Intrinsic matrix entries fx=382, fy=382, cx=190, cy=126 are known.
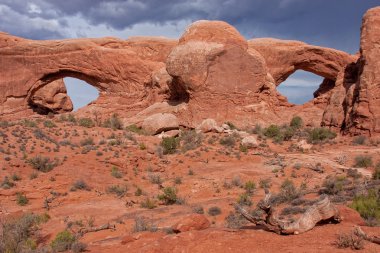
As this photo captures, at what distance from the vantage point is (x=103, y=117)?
26734 millimetres

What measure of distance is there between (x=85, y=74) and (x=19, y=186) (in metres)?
18.5

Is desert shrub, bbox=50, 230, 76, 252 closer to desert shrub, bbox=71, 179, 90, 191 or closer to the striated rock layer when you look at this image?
desert shrub, bbox=71, 179, 90, 191

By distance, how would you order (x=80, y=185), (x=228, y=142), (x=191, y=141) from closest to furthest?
(x=80, y=185), (x=228, y=142), (x=191, y=141)

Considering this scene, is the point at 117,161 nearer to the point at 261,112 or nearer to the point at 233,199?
the point at 233,199

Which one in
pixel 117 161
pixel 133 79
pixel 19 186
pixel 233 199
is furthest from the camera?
pixel 133 79

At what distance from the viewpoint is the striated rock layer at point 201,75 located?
21703mm

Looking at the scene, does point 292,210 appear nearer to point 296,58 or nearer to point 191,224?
point 191,224

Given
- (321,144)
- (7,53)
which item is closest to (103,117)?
(7,53)

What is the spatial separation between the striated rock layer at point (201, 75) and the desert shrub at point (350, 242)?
16.6 m

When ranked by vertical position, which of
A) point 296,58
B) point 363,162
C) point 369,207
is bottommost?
point 369,207

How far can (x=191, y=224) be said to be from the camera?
21.2 feet

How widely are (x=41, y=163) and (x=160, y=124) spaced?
905cm

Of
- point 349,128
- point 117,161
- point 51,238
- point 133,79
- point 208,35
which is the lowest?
point 51,238

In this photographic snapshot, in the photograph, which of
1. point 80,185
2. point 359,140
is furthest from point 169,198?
point 359,140
